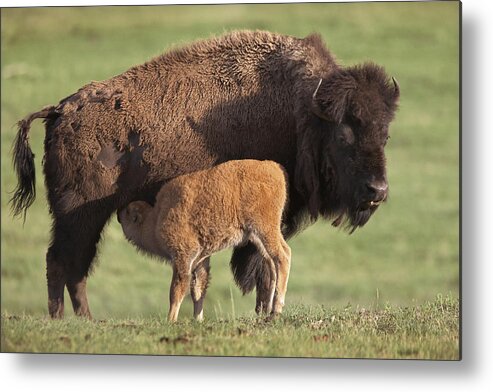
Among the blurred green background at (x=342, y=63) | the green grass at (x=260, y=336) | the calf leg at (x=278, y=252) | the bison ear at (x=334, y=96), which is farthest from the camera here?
the blurred green background at (x=342, y=63)

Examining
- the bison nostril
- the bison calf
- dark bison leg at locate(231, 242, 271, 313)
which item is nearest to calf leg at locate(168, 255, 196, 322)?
the bison calf

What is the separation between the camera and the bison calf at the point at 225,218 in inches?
346

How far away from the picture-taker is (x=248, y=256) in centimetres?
938

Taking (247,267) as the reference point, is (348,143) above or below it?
above

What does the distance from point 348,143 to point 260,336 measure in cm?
128

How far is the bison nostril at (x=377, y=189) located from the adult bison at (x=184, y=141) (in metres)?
0.15

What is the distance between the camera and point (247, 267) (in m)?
9.39

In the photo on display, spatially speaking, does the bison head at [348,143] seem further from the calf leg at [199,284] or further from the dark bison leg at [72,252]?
the dark bison leg at [72,252]

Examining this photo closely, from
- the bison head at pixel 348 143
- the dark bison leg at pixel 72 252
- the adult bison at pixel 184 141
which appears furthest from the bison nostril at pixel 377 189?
the dark bison leg at pixel 72 252

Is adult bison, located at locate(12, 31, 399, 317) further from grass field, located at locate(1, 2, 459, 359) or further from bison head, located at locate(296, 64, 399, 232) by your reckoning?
grass field, located at locate(1, 2, 459, 359)

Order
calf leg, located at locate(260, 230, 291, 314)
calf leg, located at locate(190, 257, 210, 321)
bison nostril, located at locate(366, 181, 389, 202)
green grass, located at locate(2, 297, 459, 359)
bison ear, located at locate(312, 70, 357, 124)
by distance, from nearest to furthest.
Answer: green grass, located at locate(2, 297, 459, 359), calf leg, located at locate(260, 230, 291, 314), bison nostril, located at locate(366, 181, 389, 202), bison ear, located at locate(312, 70, 357, 124), calf leg, located at locate(190, 257, 210, 321)

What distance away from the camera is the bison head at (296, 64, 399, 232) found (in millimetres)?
8969

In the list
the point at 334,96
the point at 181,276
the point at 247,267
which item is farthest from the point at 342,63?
the point at 181,276

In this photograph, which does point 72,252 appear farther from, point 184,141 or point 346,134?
point 346,134
